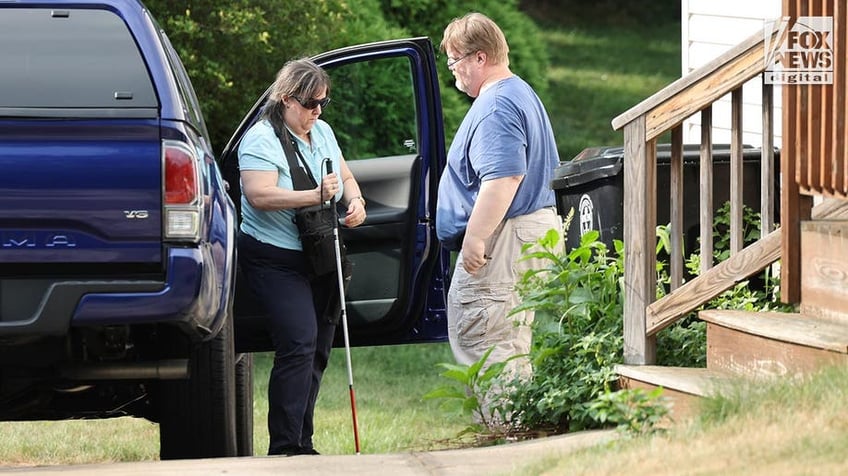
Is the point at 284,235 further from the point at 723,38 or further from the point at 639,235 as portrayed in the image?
the point at 723,38

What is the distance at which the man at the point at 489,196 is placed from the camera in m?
6.06

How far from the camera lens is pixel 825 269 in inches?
210

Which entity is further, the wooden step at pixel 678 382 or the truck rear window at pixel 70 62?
the wooden step at pixel 678 382

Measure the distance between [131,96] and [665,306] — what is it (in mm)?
2275

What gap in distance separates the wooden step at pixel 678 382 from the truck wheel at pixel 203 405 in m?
1.58

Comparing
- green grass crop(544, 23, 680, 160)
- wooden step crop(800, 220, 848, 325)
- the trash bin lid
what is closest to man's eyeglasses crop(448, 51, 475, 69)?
the trash bin lid

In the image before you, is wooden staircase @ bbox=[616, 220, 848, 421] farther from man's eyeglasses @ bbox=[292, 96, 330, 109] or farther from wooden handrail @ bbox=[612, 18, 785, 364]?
man's eyeglasses @ bbox=[292, 96, 330, 109]

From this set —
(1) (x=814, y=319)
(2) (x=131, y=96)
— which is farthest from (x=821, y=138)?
(2) (x=131, y=96)

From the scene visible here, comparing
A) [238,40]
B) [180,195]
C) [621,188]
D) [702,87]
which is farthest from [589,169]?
[238,40]

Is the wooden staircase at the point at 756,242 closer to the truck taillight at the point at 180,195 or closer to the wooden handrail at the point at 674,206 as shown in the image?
the wooden handrail at the point at 674,206

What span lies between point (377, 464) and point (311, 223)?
135cm

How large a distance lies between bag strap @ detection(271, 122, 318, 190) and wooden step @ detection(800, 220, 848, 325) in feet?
6.84

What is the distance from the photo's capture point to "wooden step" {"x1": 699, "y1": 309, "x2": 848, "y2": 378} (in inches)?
197

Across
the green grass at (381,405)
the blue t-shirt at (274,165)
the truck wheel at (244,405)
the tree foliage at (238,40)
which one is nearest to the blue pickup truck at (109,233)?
the blue t-shirt at (274,165)
